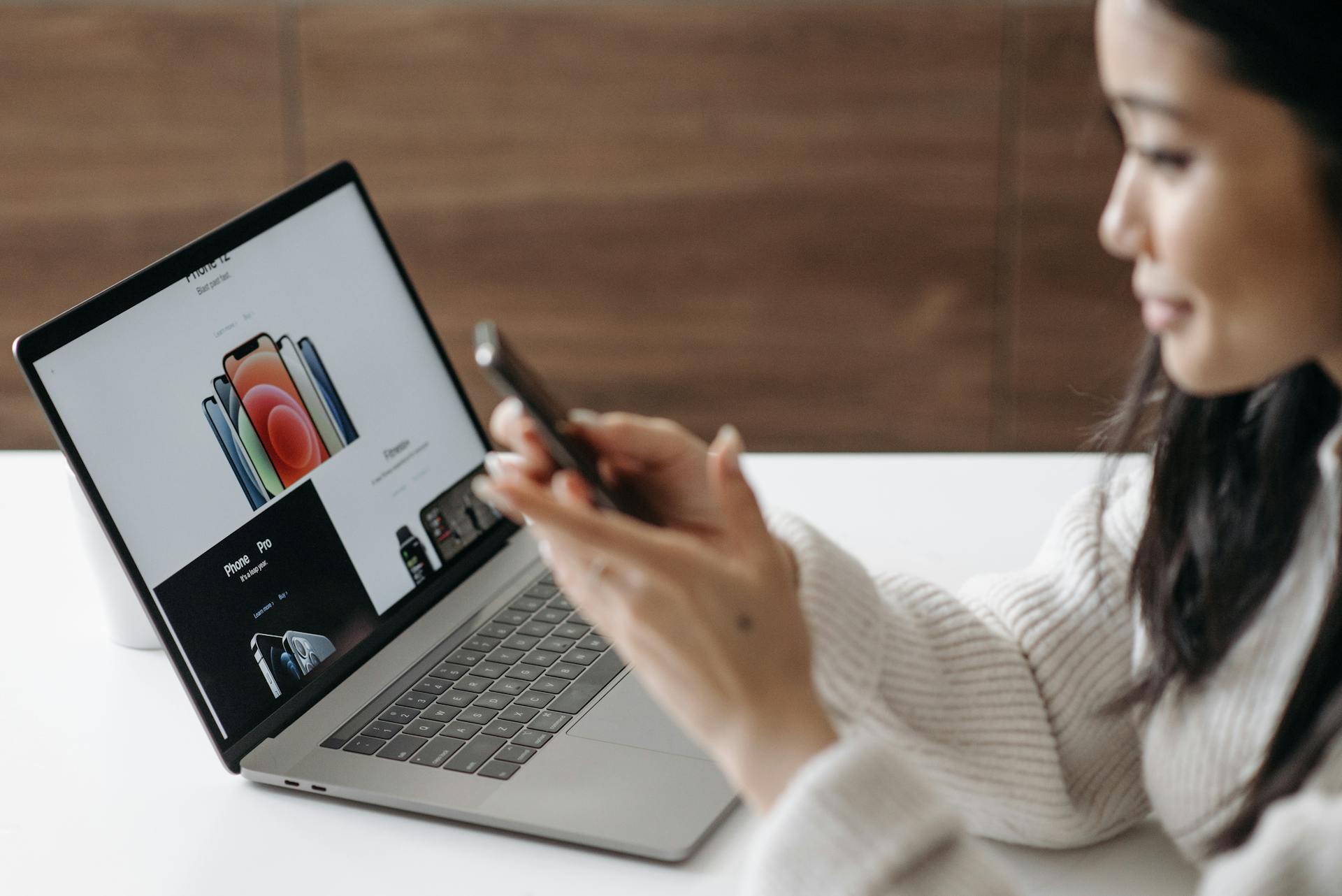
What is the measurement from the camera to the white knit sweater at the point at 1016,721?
589mm

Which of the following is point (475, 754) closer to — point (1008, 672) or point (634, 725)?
point (634, 725)

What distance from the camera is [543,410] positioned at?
0.63 meters

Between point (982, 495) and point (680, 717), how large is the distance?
0.58m

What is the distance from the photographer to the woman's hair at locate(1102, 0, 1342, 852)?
0.65m

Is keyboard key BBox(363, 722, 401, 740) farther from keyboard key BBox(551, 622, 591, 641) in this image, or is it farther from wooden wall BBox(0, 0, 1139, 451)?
wooden wall BBox(0, 0, 1139, 451)

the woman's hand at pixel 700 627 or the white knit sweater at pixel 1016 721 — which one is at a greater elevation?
the woman's hand at pixel 700 627

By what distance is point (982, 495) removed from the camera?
3.69 ft

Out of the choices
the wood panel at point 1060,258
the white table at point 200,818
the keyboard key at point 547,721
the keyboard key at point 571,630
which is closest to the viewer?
the white table at point 200,818

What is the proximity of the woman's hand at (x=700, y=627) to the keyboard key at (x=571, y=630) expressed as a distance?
293 mm

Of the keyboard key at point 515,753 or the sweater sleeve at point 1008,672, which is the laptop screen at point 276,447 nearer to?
the keyboard key at point 515,753

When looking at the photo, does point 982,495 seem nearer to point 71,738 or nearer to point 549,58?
point 71,738

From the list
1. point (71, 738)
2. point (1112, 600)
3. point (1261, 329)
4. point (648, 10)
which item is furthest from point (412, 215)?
point (1261, 329)

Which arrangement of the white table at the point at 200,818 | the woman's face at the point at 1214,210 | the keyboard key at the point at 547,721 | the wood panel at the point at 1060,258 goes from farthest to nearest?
the wood panel at the point at 1060,258
the keyboard key at the point at 547,721
the white table at the point at 200,818
the woman's face at the point at 1214,210

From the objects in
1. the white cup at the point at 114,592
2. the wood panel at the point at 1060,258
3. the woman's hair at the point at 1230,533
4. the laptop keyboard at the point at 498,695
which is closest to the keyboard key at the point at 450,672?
the laptop keyboard at the point at 498,695
